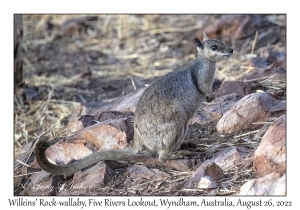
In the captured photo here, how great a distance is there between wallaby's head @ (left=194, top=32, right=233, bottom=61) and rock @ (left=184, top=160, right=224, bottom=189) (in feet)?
5.62

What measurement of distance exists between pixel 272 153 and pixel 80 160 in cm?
233

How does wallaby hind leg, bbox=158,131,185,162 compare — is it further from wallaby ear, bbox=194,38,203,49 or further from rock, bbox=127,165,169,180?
wallaby ear, bbox=194,38,203,49

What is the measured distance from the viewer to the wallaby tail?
7047mm

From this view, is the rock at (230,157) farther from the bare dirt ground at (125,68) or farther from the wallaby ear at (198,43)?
the wallaby ear at (198,43)

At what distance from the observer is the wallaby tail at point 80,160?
705 centimetres

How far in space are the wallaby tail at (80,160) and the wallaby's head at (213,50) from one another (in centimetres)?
162

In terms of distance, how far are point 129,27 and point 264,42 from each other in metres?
4.08

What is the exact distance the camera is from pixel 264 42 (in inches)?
539

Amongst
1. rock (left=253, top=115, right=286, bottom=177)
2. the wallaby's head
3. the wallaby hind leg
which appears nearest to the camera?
rock (left=253, top=115, right=286, bottom=177)

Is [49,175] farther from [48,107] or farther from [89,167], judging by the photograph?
[48,107]

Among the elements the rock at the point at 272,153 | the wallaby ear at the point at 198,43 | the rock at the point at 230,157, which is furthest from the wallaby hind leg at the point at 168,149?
the wallaby ear at the point at 198,43

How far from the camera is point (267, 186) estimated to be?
6.02 metres

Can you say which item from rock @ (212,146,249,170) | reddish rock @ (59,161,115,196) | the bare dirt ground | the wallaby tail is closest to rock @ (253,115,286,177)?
the bare dirt ground
